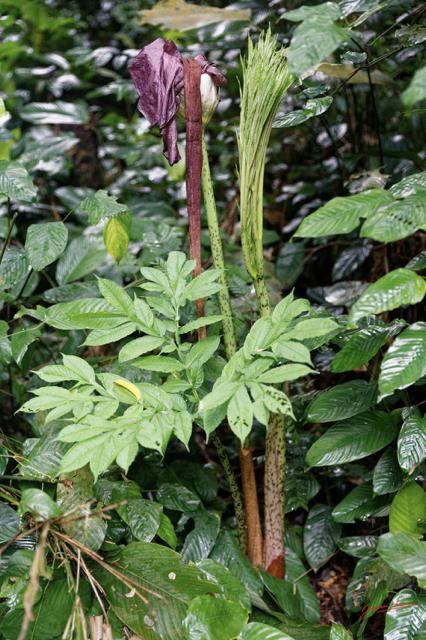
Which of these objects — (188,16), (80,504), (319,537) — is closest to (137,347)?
(80,504)

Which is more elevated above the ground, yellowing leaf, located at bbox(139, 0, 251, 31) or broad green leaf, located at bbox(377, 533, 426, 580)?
yellowing leaf, located at bbox(139, 0, 251, 31)

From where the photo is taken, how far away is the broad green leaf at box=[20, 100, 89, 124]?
2324 mm

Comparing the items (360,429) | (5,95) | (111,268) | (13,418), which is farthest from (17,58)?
(360,429)

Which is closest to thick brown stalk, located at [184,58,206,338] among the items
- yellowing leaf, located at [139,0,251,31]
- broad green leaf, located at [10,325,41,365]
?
broad green leaf, located at [10,325,41,365]

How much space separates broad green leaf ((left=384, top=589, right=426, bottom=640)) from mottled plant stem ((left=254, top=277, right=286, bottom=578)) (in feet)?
0.98

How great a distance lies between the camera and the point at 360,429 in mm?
1160

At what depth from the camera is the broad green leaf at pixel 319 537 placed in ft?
4.21

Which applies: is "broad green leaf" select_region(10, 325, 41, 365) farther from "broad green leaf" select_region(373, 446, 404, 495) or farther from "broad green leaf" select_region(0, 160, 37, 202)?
"broad green leaf" select_region(373, 446, 404, 495)

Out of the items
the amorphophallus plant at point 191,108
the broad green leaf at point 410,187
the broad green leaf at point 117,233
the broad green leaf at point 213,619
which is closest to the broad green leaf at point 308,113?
the amorphophallus plant at point 191,108

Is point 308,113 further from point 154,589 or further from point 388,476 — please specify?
point 154,589

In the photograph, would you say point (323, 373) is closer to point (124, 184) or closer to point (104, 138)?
point (124, 184)

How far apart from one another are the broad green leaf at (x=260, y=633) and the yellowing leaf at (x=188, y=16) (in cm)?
155

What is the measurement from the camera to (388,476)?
1115 millimetres

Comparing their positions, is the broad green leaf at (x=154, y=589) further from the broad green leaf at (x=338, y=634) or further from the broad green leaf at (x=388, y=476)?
the broad green leaf at (x=388, y=476)
